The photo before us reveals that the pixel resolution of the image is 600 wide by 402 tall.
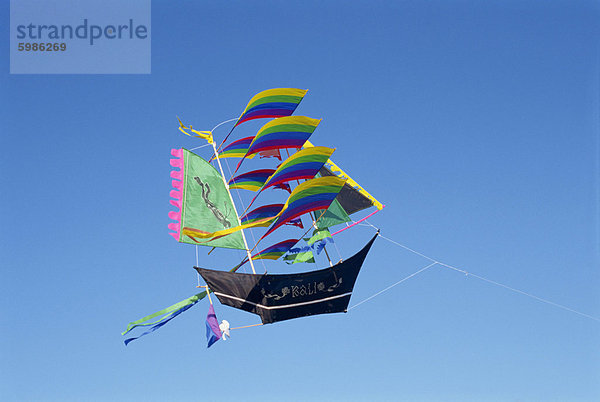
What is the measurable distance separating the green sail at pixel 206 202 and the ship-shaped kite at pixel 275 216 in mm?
28

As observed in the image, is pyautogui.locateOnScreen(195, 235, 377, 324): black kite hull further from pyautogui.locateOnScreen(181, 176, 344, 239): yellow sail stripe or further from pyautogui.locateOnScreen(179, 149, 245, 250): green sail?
pyautogui.locateOnScreen(179, 149, 245, 250): green sail

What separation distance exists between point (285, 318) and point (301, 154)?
13.8 ft

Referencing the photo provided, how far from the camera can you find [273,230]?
90.9 ft

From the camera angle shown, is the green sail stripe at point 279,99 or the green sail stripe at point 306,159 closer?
the green sail stripe at point 306,159

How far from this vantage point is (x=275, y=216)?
2852 centimetres

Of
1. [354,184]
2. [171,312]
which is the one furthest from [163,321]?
[354,184]

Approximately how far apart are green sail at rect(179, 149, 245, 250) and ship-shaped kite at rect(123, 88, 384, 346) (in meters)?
0.03

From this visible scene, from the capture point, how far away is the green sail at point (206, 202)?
29078 millimetres

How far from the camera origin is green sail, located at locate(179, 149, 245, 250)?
2908cm

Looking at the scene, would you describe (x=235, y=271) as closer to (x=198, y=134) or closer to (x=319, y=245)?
(x=319, y=245)

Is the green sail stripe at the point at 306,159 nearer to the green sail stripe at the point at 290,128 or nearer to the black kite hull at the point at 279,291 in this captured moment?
the green sail stripe at the point at 290,128

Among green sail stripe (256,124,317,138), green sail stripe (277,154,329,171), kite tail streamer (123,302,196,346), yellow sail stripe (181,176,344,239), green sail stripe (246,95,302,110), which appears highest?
green sail stripe (246,95,302,110)

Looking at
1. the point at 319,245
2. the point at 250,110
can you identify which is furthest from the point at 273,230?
the point at 250,110

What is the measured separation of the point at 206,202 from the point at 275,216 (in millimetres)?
2371
